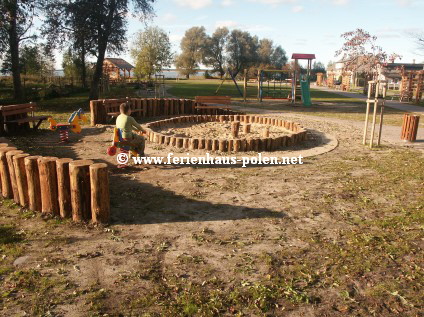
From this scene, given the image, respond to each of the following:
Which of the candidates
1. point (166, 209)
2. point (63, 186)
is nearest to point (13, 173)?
point (63, 186)

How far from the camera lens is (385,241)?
4152mm

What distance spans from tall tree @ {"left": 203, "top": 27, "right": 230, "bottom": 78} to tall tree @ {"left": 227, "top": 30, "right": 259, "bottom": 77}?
158cm

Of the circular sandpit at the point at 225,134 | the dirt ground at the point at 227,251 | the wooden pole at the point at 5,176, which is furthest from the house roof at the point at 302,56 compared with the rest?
the wooden pole at the point at 5,176

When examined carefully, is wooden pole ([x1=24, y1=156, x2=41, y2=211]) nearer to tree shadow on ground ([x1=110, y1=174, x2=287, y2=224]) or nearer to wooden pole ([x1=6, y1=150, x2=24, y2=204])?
wooden pole ([x1=6, y1=150, x2=24, y2=204])

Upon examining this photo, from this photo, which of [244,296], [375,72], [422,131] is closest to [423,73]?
[375,72]

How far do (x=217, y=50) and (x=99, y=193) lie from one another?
7058cm

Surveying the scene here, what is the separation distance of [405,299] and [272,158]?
4.97 m

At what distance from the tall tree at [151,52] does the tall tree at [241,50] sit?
834 inches

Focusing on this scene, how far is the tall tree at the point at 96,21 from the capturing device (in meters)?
19.5

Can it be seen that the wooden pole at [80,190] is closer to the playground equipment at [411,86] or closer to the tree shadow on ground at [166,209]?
the tree shadow on ground at [166,209]

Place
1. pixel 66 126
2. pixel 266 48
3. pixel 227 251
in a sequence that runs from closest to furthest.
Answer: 1. pixel 227 251
2. pixel 66 126
3. pixel 266 48

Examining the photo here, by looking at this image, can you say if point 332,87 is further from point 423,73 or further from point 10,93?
point 10,93

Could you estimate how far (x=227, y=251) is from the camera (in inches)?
153

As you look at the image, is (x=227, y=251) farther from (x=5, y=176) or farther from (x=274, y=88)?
(x=274, y=88)
